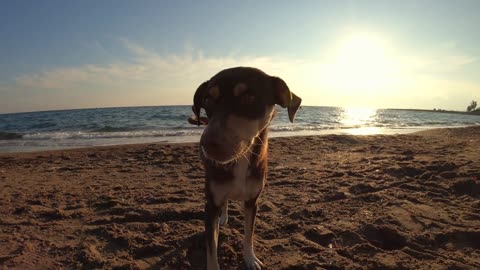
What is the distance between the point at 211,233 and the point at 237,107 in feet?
4.13

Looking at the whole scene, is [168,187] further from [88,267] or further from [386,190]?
[386,190]

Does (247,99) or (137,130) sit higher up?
(247,99)

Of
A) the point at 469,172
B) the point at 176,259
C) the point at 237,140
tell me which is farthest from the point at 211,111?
the point at 469,172

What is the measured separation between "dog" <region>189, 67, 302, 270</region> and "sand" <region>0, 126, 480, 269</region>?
69 cm

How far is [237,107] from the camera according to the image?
2.86 metres

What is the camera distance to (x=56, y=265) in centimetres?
373

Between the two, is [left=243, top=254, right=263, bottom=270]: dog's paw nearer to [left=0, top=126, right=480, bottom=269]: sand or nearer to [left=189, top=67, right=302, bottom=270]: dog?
[left=189, top=67, right=302, bottom=270]: dog

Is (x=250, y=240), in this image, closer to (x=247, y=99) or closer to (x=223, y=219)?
(x=223, y=219)

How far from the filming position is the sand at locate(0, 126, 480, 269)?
3839 millimetres

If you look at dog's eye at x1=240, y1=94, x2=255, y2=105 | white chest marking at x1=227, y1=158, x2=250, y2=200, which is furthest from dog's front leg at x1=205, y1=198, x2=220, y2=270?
dog's eye at x1=240, y1=94, x2=255, y2=105

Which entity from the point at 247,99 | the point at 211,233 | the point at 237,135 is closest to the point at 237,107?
the point at 247,99

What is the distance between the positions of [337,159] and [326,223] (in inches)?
203

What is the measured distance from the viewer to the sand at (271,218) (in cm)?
384

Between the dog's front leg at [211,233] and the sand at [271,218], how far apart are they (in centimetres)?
44
